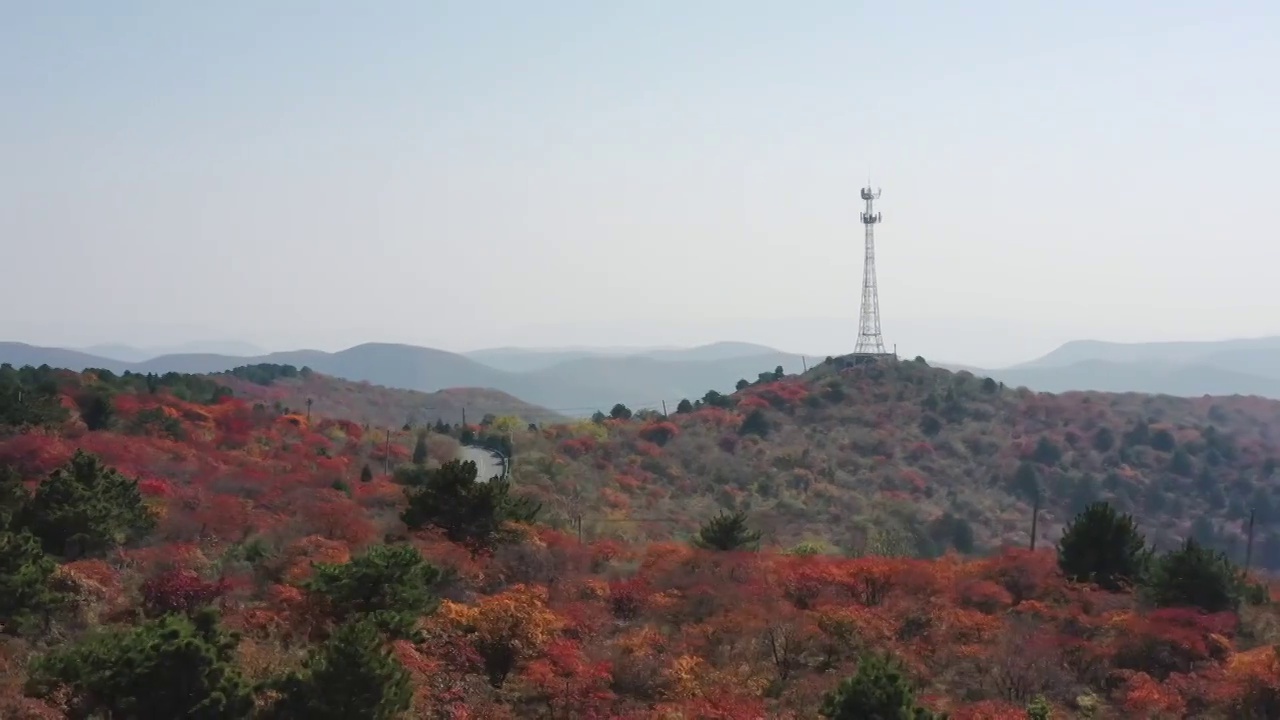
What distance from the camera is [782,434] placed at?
66250mm

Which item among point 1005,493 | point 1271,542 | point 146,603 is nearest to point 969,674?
point 146,603

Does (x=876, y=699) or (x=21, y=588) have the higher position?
(x=21, y=588)

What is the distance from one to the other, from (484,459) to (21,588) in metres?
39.5

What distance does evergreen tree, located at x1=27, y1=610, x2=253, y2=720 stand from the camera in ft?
46.1

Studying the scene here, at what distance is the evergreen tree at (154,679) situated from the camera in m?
14.0

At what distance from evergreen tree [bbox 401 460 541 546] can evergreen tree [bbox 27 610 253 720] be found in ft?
34.6

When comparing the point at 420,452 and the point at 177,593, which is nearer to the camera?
the point at 177,593

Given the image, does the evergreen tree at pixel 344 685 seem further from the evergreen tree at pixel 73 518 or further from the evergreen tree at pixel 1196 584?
the evergreen tree at pixel 1196 584

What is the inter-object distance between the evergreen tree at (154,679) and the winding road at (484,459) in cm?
3258

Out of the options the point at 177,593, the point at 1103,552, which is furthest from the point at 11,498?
the point at 1103,552

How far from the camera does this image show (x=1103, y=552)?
25.4m

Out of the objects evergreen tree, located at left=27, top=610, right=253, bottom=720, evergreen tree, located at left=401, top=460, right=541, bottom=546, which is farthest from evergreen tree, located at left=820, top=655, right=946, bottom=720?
evergreen tree, located at left=401, top=460, right=541, bottom=546

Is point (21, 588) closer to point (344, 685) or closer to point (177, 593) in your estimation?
point (177, 593)

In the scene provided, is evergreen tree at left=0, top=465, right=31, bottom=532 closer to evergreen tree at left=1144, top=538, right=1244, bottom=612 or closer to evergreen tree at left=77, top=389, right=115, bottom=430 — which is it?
evergreen tree at left=77, top=389, right=115, bottom=430
